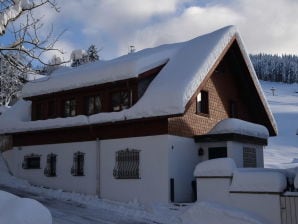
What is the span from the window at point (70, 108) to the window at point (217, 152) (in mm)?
6886

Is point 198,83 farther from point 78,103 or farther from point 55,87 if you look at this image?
Answer: point 55,87

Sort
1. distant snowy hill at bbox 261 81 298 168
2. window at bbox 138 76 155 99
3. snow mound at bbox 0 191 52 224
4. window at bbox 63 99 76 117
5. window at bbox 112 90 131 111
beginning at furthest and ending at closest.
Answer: distant snowy hill at bbox 261 81 298 168 < window at bbox 63 99 76 117 < window at bbox 112 90 131 111 < window at bbox 138 76 155 99 < snow mound at bbox 0 191 52 224

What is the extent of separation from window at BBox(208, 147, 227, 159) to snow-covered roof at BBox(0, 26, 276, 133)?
11.1ft

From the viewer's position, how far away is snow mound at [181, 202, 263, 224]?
1267cm

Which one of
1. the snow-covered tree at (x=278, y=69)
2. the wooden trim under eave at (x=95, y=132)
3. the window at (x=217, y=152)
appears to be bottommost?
the window at (x=217, y=152)

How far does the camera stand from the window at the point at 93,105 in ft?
69.6

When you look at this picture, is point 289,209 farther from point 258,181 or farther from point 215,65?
point 215,65

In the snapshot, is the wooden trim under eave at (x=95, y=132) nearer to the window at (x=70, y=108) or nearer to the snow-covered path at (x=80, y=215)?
the window at (x=70, y=108)

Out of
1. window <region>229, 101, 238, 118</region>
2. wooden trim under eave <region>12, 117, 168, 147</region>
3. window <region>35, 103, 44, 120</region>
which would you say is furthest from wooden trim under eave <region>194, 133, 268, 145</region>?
window <region>35, 103, 44, 120</region>

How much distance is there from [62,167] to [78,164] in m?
1.04

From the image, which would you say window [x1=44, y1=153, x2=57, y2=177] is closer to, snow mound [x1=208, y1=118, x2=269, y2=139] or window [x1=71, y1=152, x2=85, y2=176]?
window [x1=71, y1=152, x2=85, y2=176]

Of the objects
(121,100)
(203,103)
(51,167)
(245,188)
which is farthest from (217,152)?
(51,167)

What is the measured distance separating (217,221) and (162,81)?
7738 mm

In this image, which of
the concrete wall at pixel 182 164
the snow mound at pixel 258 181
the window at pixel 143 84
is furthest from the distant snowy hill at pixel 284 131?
the snow mound at pixel 258 181
